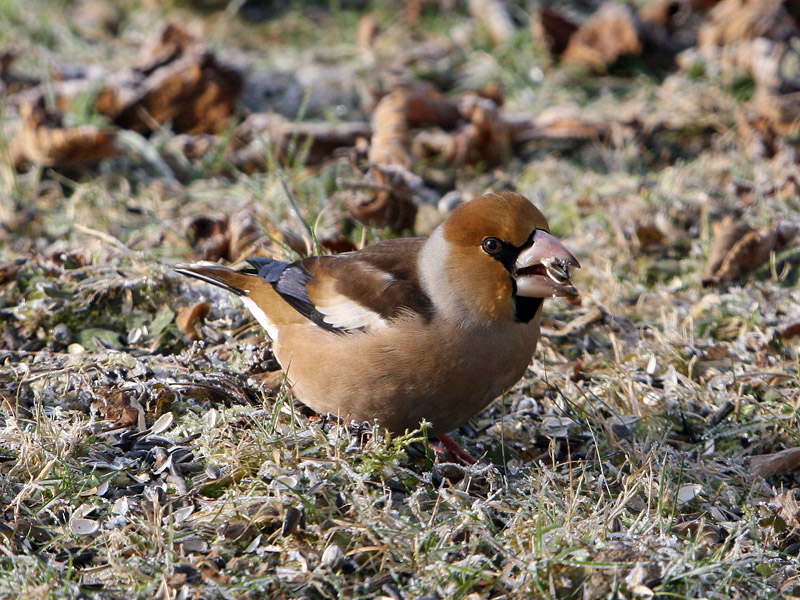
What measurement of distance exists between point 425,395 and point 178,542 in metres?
0.88

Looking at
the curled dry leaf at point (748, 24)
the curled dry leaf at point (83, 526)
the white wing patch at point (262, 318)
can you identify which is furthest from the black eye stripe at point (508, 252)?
the curled dry leaf at point (748, 24)

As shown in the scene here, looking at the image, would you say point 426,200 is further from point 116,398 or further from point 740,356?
point 116,398

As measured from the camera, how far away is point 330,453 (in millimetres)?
2850

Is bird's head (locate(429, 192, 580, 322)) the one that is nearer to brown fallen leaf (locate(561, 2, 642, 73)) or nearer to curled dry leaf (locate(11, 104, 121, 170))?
curled dry leaf (locate(11, 104, 121, 170))

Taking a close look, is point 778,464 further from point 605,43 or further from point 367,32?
point 367,32

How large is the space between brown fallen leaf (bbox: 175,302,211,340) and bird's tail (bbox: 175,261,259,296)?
0.42ft

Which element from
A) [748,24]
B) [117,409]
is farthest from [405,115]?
[117,409]

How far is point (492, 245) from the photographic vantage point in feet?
9.78

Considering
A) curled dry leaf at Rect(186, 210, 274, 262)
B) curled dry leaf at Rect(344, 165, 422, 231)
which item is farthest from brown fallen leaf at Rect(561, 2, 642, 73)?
curled dry leaf at Rect(186, 210, 274, 262)

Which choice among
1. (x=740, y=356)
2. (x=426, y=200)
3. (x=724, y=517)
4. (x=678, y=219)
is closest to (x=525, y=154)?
(x=426, y=200)

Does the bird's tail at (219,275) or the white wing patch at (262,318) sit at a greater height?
the bird's tail at (219,275)

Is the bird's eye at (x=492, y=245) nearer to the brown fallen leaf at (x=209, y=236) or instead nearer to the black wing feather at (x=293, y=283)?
the black wing feather at (x=293, y=283)

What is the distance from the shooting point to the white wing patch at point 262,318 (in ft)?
11.6

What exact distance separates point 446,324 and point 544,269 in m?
0.36
